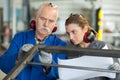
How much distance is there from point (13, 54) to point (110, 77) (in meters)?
0.58

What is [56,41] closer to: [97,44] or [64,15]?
[97,44]

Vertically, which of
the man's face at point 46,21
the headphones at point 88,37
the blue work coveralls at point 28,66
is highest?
the man's face at point 46,21

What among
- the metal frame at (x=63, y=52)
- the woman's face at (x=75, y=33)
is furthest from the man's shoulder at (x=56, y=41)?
the metal frame at (x=63, y=52)

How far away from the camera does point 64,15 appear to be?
16.6ft

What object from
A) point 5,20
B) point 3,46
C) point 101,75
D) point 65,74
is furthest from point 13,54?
point 5,20

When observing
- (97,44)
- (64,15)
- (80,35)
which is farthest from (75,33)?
(64,15)

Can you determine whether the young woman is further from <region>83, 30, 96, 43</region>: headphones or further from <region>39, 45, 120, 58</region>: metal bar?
<region>39, 45, 120, 58</region>: metal bar

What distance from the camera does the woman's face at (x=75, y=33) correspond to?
162cm

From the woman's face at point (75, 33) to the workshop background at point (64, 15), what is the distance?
3.18 m

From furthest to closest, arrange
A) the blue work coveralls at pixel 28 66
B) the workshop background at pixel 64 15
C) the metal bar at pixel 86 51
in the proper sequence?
the workshop background at pixel 64 15 → the blue work coveralls at pixel 28 66 → the metal bar at pixel 86 51

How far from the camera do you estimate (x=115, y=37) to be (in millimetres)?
5141

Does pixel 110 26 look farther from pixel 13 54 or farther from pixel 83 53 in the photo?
pixel 83 53

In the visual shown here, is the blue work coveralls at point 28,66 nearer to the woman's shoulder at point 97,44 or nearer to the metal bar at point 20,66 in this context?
the woman's shoulder at point 97,44

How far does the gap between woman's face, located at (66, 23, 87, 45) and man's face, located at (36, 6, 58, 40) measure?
120 millimetres
